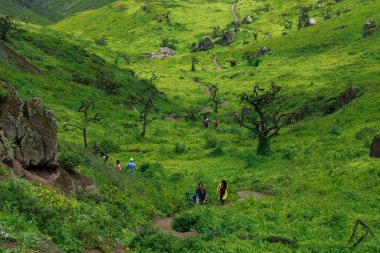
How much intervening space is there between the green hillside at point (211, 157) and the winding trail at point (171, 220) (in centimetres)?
34

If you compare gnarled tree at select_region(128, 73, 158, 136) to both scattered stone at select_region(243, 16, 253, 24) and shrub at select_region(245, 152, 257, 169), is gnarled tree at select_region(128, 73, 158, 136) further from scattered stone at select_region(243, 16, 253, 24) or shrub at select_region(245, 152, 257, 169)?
scattered stone at select_region(243, 16, 253, 24)

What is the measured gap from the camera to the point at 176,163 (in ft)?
138

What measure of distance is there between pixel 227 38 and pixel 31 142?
5348 inches

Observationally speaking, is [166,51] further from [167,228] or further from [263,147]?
[167,228]

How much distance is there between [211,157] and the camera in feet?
145

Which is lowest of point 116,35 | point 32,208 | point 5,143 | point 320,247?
point 320,247

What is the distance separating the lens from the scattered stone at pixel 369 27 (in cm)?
10325

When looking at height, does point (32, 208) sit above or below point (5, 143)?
below

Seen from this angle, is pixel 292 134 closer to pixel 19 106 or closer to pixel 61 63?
pixel 19 106

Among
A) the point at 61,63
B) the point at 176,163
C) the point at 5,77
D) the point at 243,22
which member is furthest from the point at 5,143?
the point at 243,22

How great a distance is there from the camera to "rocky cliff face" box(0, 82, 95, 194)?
19850mm

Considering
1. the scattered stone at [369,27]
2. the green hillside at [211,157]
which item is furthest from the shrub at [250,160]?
the scattered stone at [369,27]

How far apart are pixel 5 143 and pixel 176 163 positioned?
24100mm

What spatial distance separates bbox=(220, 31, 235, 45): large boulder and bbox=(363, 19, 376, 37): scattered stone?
5250 centimetres
